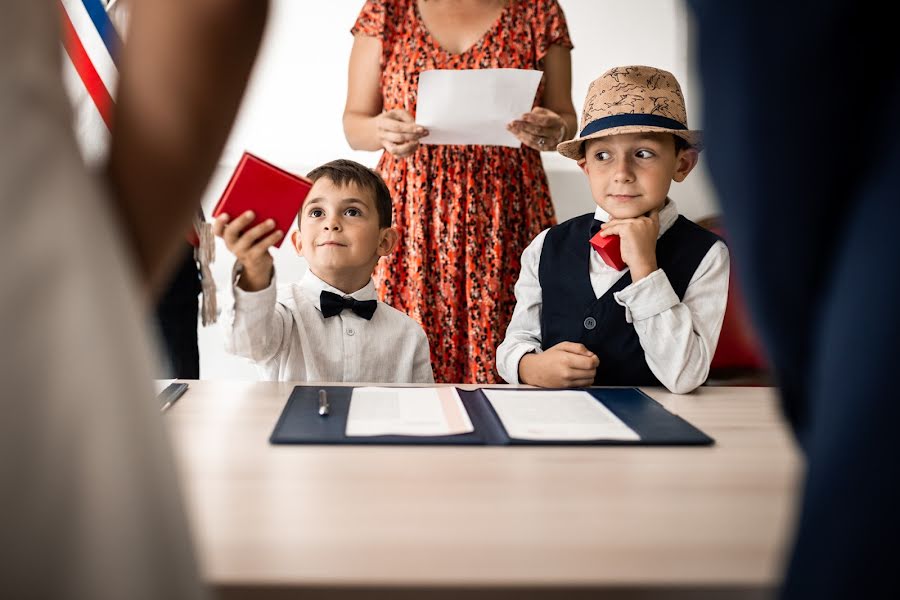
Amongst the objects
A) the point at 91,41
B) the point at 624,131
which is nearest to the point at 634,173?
the point at 624,131

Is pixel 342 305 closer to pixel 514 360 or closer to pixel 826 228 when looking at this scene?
pixel 514 360

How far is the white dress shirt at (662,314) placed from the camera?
4.01 ft

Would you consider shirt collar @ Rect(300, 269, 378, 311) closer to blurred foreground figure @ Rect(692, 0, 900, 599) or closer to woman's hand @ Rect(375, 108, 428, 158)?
woman's hand @ Rect(375, 108, 428, 158)

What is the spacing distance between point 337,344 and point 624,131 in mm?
724

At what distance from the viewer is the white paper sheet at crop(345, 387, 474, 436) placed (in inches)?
32.9

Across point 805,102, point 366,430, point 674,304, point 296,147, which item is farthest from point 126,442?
point 296,147

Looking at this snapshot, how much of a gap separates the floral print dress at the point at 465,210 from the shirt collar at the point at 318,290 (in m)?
0.28

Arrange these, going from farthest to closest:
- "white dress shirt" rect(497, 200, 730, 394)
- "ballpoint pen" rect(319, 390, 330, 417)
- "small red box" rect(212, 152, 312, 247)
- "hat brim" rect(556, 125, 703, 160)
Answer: "hat brim" rect(556, 125, 703, 160) < "white dress shirt" rect(497, 200, 730, 394) < "small red box" rect(212, 152, 312, 247) < "ballpoint pen" rect(319, 390, 330, 417)

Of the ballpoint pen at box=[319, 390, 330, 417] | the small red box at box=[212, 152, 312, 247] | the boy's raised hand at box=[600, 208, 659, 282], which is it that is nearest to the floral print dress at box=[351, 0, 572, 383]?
the boy's raised hand at box=[600, 208, 659, 282]

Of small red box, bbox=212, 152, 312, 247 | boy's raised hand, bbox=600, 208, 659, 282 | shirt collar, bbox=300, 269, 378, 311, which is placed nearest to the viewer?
small red box, bbox=212, 152, 312, 247

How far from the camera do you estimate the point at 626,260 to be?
4.49 feet

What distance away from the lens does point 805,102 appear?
33 cm

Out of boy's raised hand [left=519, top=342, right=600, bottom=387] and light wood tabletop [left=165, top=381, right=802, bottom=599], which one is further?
boy's raised hand [left=519, top=342, right=600, bottom=387]

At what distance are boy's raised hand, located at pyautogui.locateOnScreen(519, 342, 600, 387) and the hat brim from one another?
1.57ft
